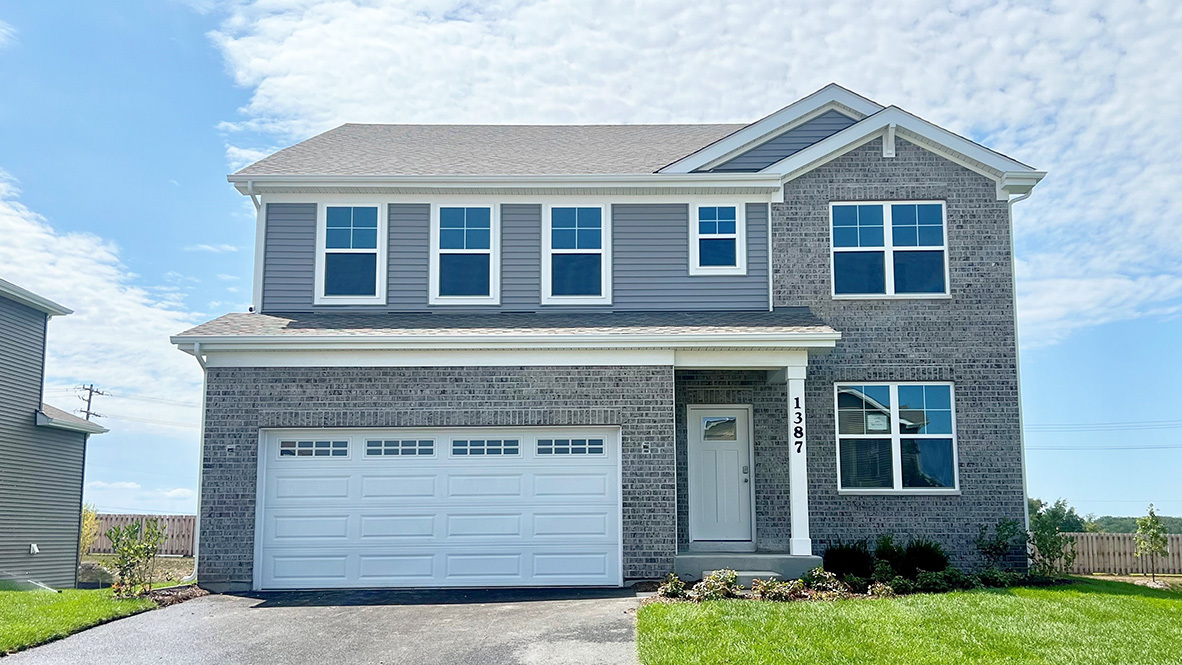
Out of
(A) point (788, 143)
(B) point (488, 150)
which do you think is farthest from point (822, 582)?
(B) point (488, 150)

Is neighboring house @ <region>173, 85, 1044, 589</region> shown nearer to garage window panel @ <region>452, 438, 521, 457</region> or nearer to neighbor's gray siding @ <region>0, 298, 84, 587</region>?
garage window panel @ <region>452, 438, 521, 457</region>

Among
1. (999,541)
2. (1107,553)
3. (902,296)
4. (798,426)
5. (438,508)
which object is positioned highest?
(902,296)

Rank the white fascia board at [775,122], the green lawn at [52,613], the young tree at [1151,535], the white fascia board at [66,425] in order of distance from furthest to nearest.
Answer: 1. the white fascia board at [66,425]
2. the young tree at [1151,535]
3. the white fascia board at [775,122]
4. the green lawn at [52,613]

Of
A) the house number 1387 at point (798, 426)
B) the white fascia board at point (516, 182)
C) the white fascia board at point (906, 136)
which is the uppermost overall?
the white fascia board at point (906, 136)

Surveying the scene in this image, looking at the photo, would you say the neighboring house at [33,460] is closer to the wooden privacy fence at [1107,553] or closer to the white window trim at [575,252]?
the white window trim at [575,252]

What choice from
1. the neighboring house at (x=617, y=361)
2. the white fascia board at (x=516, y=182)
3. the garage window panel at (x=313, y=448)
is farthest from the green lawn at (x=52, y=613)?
the white fascia board at (x=516, y=182)

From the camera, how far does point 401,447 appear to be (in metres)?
13.9

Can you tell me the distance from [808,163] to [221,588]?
10214 mm

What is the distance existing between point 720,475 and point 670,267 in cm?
320

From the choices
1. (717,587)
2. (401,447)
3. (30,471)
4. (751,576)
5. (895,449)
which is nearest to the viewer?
(717,587)

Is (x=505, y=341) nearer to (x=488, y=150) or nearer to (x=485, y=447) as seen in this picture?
(x=485, y=447)

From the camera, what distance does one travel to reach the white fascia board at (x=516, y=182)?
49.8ft

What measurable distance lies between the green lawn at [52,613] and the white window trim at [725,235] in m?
8.68

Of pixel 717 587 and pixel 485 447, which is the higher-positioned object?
pixel 485 447
